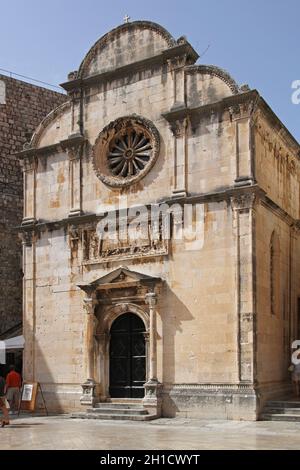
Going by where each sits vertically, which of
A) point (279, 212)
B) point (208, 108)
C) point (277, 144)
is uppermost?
point (208, 108)

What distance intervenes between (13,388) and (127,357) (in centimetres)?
396

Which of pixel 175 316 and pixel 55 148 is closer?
pixel 175 316

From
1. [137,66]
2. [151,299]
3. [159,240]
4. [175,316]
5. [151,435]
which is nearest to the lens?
[151,435]

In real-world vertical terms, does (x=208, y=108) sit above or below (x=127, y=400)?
above

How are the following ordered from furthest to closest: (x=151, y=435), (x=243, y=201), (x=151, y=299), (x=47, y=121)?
(x=47, y=121), (x=151, y=299), (x=243, y=201), (x=151, y=435)

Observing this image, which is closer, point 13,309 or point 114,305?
point 114,305

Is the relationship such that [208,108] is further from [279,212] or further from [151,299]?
[151,299]

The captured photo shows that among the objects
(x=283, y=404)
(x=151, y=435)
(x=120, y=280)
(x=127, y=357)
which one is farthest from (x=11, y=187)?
(x=151, y=435)

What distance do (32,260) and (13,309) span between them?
5.86 meters

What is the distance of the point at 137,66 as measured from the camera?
19750 millimetres

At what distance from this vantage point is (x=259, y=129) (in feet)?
59.2

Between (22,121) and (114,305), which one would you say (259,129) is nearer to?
(114,305)

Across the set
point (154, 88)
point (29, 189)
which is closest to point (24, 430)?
point (29, 189)

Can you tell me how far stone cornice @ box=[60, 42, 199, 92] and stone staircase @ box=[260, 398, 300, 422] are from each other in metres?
9.39
